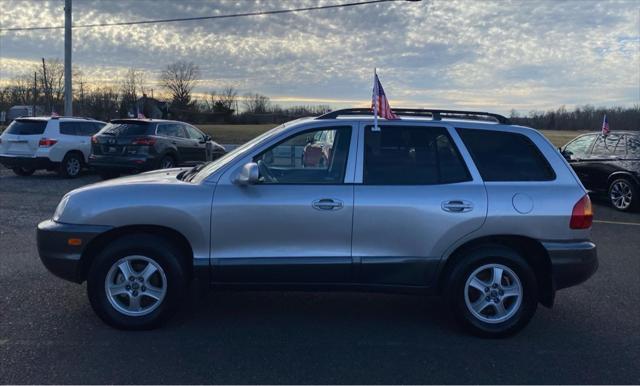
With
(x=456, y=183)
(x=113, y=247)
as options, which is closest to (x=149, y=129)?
(x=113, y=247)

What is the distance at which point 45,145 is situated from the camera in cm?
1427

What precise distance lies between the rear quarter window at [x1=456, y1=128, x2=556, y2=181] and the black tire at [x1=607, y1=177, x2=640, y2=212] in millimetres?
7720

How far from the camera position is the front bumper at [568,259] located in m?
4.41

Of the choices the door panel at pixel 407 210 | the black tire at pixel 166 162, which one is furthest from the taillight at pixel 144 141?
the door panel at pixel 407 210

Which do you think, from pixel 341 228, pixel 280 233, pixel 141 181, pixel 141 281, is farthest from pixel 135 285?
pixel 341 228

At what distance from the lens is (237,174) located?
436cm

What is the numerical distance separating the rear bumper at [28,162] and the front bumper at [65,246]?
1105cm

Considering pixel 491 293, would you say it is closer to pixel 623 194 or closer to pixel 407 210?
pixel 407 210

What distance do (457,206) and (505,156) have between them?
653 millimetres

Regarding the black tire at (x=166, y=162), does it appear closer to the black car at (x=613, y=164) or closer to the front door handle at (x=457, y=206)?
the black car at (x=613, y=164)

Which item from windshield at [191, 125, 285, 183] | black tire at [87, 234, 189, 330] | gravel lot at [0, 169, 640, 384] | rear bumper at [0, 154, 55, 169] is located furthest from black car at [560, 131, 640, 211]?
rear bumper at [0, 154, 55, 169]

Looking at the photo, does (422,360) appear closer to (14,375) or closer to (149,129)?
(14,375)

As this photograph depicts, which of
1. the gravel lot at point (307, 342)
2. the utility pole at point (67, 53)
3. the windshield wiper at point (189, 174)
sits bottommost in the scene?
the gravel lot at point (307, 342)

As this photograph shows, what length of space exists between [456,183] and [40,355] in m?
3.36
